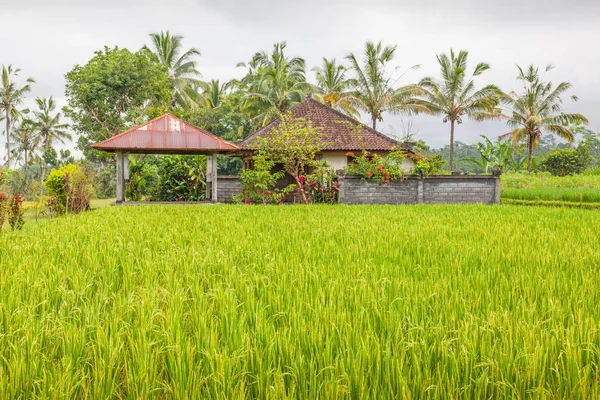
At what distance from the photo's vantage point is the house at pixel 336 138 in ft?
63.6

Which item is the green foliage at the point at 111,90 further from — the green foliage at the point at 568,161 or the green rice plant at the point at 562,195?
the green foliage at the point at 568,161

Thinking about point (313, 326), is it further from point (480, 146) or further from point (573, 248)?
point (480, 146)

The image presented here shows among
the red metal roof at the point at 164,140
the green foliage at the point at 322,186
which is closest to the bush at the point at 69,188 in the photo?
the red metal roof at the point at 164,140

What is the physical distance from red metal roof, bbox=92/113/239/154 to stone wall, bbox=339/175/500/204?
14.3ft

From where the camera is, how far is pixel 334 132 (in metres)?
20.5

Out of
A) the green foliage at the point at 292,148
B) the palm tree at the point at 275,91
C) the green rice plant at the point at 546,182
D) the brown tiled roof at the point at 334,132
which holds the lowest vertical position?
the green rice plant at the point at 546,182

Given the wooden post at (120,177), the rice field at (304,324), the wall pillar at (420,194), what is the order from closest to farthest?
1. the rice field at (304,324)
2. the wooden post at (120,177)
3. the wall pillar at (420,194)

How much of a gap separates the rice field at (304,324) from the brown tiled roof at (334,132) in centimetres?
1471

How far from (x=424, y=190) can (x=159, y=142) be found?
9.35m

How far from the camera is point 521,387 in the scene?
68.4 inches

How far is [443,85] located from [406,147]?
14.1 m

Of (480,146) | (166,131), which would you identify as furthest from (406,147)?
(480,146)

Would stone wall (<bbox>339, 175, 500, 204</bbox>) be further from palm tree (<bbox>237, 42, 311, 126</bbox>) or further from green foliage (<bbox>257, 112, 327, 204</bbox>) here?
palm tree (<bbox>237, 42, 311, 126</bbox>)

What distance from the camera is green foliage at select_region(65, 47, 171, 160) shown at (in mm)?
24688
